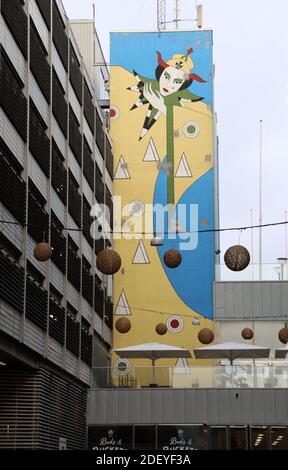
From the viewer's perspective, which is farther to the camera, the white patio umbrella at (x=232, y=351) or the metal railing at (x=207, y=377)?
the white patio umbrella at (x=232, y=351)

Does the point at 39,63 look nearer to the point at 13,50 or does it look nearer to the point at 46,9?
the point at 46,9

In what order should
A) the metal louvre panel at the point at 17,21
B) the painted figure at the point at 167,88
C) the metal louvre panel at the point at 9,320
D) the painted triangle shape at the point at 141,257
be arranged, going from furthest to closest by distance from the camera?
the painted figure at the point at 167,88, the painted triangle shape at the point at 141,257, the metal louvre panel at the point at 17,21, the metal louvre panel at the point at 9,320

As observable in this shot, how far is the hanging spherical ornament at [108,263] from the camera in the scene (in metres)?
22.3

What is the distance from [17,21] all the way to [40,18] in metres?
3.74

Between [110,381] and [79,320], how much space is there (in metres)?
2.64

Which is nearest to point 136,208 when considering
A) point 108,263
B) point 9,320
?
point 9,320

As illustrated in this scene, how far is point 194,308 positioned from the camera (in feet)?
144

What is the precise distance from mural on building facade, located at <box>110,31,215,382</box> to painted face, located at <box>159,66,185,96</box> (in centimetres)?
5

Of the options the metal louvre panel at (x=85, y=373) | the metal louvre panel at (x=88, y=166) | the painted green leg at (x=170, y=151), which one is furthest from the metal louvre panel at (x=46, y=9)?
the painted green leg at (x=170, y=151)

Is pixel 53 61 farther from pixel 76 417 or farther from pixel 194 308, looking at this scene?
pixel 194 308

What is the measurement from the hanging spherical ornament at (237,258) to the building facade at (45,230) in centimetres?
437

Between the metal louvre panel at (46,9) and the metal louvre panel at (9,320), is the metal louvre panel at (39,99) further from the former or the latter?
the metal louvre panel at (9,320)

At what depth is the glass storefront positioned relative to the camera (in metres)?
32.8
